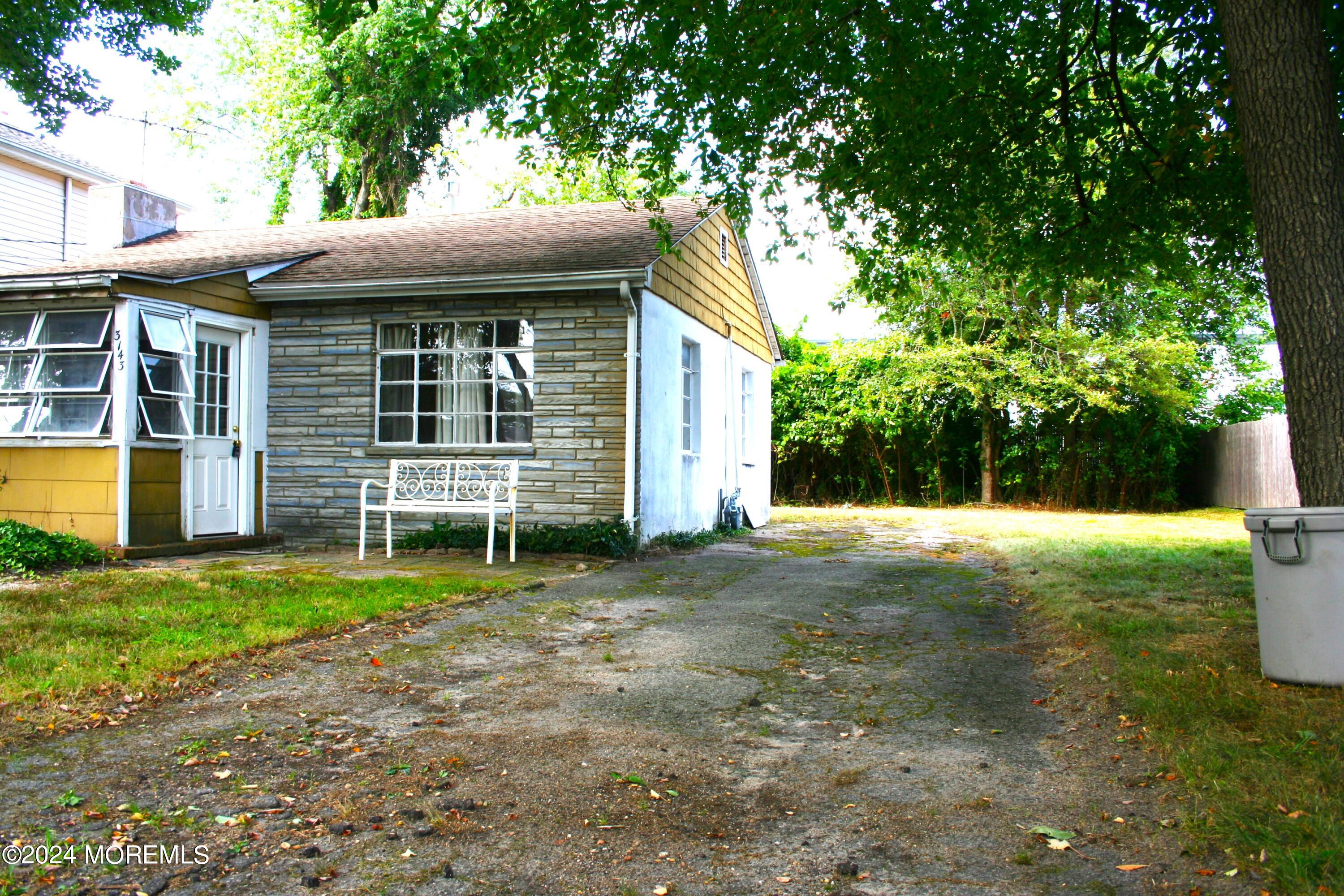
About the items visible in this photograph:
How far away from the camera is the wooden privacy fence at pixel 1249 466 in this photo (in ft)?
54.3

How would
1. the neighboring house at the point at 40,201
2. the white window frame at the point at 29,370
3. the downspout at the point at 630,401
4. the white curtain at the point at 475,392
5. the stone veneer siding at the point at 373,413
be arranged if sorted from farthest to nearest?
1. the neighboring house at the point at 40,201
2. the white curtain at the point at 475,392
3. the stone veneer siding at the point at 373,413
4. the downspout at the point at 630,401
5. the white window frame at the point at 29,370

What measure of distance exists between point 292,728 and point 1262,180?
532cm

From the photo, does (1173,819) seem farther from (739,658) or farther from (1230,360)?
(1230,360)

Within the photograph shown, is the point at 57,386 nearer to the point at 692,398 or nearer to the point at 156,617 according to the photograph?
the point at 156,617

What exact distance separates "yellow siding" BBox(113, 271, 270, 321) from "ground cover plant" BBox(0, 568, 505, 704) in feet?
9.75

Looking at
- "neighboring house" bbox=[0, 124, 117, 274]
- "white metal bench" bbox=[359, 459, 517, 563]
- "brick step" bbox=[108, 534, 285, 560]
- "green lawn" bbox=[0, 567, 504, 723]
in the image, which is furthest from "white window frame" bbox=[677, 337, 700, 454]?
"neighboring house" bbox=[0, 124, 117, 274]

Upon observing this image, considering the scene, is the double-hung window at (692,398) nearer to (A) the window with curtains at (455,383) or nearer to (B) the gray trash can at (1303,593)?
(A) the window with curtains at (455,383)

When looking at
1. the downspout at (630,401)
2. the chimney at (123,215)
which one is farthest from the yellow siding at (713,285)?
the chimney at (123,215)

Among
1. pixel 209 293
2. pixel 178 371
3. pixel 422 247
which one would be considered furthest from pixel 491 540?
pixel 422 247

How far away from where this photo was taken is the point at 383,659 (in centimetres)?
496

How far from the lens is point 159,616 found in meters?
5.66

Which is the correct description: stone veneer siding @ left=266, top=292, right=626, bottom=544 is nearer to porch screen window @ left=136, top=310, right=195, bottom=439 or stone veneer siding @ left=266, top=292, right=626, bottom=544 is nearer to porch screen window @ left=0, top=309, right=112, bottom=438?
porch screen window @ left=136, top=310, right=195, bottom=439

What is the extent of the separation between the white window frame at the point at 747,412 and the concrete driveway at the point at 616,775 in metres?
9.35

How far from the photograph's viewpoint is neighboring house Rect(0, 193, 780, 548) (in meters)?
9.16
